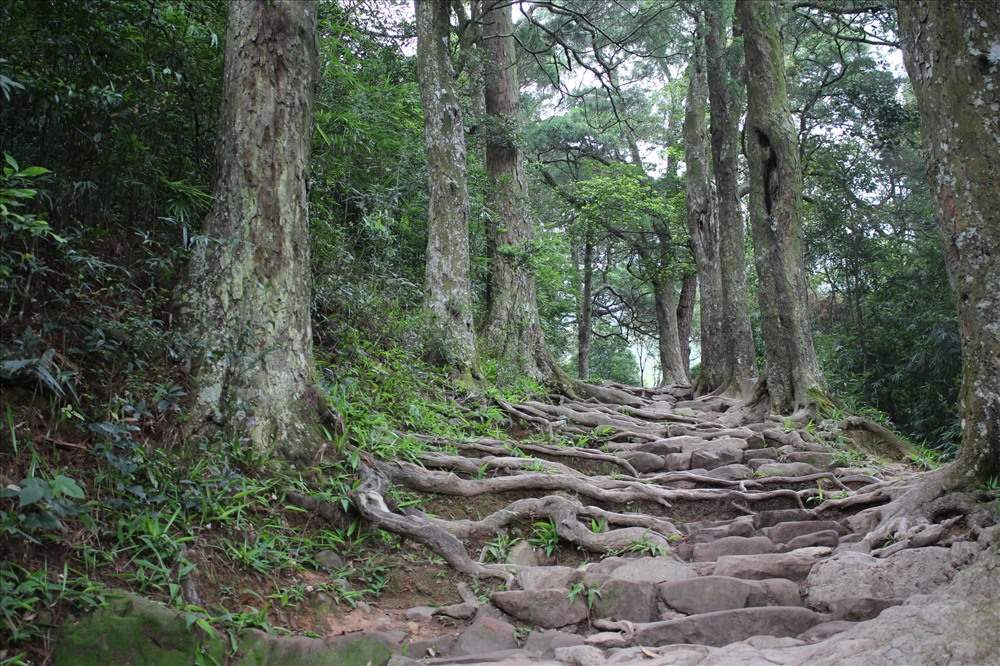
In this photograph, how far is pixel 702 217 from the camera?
15.7m

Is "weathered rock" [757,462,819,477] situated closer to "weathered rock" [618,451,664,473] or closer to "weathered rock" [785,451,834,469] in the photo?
"weathered rock" [785,451,834,469]

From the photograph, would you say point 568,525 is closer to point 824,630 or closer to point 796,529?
point 796,529

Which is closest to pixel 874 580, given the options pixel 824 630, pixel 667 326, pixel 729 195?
pixel 824 630

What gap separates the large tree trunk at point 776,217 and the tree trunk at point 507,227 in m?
3.13

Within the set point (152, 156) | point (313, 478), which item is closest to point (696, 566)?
point (313, 478)

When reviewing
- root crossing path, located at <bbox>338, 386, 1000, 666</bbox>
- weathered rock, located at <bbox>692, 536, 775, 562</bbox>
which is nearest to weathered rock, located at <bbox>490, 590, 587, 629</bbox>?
root crossing path, located at <bbox>338, 386, 1000, 666</bbox>

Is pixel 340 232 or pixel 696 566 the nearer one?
pixel 696 566

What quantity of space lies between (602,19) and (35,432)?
54.8 feet

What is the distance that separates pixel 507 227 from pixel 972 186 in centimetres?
712

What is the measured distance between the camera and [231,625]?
3.39 m

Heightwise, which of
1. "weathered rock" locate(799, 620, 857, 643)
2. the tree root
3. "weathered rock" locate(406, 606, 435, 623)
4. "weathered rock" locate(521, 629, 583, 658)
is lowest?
"weathered rock" locate(521, 629, 583, 658)

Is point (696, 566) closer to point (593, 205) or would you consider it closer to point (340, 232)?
point (340, 232)

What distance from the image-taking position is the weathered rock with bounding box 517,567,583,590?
4.42m

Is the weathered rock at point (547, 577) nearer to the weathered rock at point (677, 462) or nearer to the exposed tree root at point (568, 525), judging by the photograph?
the exposed tree root at point (568, 525)
